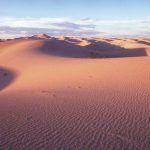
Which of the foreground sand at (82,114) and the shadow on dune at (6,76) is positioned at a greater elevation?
the foreground sand at (82,114)

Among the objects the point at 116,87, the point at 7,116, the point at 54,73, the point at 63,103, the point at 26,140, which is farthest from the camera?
the point at 54,73

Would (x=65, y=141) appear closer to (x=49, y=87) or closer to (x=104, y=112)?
(x=104, y=112)

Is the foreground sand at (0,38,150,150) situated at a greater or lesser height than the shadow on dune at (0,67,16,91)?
greater

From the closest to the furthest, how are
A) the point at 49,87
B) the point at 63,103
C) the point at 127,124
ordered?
1. the point at 127,124
2. the point at 63,103
3. the point at 49,87

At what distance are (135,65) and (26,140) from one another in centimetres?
1592

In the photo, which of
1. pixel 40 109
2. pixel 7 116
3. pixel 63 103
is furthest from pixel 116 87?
pixel 7 116

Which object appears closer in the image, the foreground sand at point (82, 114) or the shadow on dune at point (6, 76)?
the foreground sand at point (82, 114)

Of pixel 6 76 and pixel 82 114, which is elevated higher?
pixel 82 114

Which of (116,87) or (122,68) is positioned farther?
(122,68)

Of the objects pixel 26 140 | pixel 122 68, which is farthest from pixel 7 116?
pixel 122 68

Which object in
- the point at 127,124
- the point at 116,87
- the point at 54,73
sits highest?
the point at 127,124

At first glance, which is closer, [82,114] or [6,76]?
[82,114]

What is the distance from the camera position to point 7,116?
9.41 meters

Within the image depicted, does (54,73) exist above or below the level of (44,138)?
below
